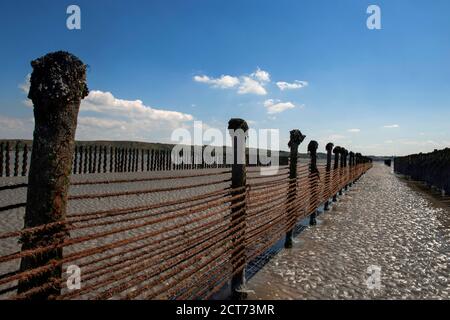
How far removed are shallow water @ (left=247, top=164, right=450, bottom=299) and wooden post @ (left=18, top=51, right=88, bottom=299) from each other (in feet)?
10.4

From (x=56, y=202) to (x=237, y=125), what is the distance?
8.79 ft

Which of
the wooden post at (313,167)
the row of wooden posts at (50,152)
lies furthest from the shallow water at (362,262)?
the row of wooden posts at (50,152)

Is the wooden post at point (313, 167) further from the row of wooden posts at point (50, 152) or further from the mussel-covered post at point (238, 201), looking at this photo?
the row of wooden posts at point (50, 152)

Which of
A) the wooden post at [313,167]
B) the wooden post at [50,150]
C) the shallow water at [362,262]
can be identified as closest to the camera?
the wooden post at [50,150]

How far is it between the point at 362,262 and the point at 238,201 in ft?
9.87

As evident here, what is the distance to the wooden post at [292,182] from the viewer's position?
6.79m

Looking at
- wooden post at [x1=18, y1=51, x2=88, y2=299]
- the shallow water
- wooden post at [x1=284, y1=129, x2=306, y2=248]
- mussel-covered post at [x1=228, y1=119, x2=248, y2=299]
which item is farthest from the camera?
wooden post at [x1=284, y1=129, x2=306, y2=248]

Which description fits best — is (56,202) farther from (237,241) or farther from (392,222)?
(392,222)

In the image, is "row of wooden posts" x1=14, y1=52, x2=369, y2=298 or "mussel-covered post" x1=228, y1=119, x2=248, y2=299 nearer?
"row of wooden posts" x1=14, y1=52, x2=369, y2=298

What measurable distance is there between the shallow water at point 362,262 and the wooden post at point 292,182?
0.33 metres

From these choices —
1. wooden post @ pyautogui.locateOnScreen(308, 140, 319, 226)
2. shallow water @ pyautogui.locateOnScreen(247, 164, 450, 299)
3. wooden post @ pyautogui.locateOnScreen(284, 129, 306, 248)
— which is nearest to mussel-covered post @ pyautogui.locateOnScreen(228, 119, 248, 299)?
shallow water @ pyautogui.locateOnScreen(247, 164, 450, 299)

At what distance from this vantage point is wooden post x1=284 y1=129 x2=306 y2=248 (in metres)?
6.79

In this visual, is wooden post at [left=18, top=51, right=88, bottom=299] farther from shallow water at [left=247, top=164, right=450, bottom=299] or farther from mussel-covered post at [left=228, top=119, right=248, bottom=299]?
shallow water at [left=247, top=164, right=450, bottom=299]
